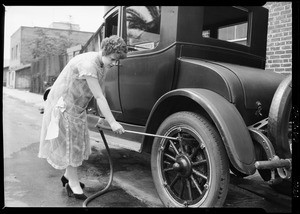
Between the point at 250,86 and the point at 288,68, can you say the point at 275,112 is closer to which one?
the point at 250,86

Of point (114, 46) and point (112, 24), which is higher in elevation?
point (112, 24)

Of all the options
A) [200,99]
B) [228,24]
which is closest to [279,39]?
[228,24]

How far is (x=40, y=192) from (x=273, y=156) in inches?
93.3

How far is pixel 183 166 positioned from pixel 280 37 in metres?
2.97

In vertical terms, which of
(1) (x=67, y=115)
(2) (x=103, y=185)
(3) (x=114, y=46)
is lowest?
(2) (x=103, y=185)

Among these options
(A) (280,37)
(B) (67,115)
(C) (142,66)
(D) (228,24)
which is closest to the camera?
(B) (67,115)

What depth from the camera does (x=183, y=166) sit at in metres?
2.55

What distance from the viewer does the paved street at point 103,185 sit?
10.1 feet

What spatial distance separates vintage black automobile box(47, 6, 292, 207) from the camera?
2.25 m

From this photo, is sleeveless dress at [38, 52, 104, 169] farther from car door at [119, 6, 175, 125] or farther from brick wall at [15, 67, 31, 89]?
brick wall at [15, 67, 31, 89]

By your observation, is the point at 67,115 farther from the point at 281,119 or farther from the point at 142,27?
the point at 281,119

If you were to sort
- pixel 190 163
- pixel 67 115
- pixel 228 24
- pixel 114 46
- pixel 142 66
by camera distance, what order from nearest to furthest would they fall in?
pixel 190 163 < pixel 114 46 < pixel 67 115 < pixel 142 66 < pixel 228 24

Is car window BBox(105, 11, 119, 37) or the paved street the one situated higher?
car window BBox(105, 11, 119, 37)

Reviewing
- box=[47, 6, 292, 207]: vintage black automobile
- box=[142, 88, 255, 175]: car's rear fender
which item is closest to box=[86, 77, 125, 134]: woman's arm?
box=[47, 6, 292, 207]: vintage black automobile
